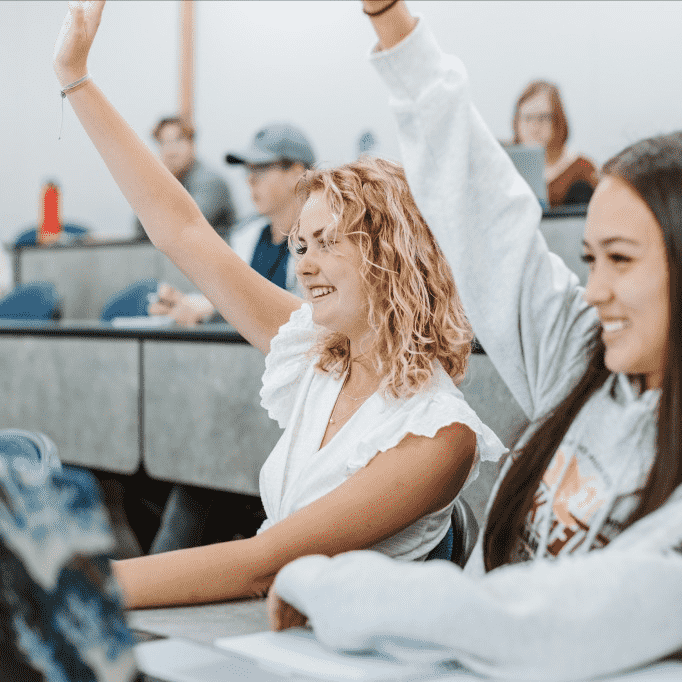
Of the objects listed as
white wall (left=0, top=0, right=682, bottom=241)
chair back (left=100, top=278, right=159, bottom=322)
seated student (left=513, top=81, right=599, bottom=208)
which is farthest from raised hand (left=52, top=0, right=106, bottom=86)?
seated student (left=513, top=81, right=599, bottom=208)

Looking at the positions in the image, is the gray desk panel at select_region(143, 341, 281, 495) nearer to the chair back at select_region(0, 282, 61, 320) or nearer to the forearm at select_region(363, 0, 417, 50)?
the chair back at select_region(0, 282, 61, 320)

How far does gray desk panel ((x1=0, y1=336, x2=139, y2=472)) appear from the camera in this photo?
2.82m

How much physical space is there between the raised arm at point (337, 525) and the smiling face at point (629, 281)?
0.31 meters

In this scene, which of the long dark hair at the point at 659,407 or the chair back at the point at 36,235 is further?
the chair back at the point at 36,235

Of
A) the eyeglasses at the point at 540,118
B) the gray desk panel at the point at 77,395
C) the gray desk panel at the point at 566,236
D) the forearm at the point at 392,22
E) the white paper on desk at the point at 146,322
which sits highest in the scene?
the eyeglasses at the point at 540,118

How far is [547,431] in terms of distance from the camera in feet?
2.85

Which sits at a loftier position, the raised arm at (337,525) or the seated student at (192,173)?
the seated student at (192,173)

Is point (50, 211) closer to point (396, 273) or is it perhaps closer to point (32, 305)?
point (32, 305)

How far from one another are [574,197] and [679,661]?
11.0ft

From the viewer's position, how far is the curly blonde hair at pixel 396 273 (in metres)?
1.19

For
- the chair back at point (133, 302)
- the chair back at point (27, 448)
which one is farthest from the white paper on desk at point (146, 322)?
the chair back at point (27, 448)

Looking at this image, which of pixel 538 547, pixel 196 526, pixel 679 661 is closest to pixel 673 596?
pixel 679 661

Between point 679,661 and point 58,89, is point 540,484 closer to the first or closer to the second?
point 679,661

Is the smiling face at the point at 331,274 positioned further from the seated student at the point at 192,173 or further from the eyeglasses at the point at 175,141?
the eyeglasses at the point at 175,141
